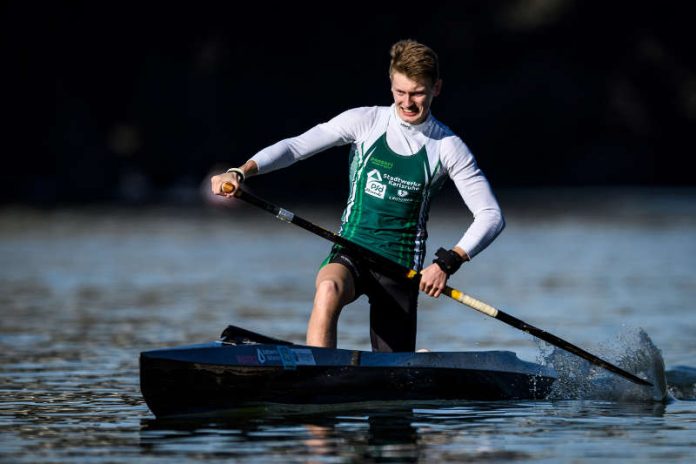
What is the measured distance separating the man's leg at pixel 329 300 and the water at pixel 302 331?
1.70 feet

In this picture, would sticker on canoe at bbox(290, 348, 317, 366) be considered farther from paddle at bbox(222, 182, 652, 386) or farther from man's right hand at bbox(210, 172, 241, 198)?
man's right hand at bbox(210, 172, 241, 198)

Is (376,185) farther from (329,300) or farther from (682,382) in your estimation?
(682,382)

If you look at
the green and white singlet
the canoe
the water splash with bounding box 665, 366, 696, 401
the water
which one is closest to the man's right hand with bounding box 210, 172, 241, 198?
the green and white singlet

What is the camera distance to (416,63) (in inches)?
433

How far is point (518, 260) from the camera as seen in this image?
31031 mm

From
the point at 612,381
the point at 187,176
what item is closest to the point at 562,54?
the point at 187,176

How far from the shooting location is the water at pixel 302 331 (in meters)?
10.2

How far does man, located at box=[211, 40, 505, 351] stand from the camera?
1124cm

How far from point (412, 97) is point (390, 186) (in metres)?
0.63

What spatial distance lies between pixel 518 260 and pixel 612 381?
18.1 metres

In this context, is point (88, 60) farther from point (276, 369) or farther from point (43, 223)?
point (276, 369)

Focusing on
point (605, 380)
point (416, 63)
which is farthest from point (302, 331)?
point (416, 63)

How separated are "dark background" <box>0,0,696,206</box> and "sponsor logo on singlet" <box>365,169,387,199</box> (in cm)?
6178

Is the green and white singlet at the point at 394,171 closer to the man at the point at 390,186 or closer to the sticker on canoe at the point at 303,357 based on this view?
the man at the point at 390,186
